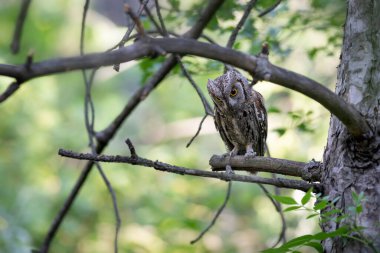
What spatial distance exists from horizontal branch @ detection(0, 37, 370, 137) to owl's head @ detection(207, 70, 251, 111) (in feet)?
6.29

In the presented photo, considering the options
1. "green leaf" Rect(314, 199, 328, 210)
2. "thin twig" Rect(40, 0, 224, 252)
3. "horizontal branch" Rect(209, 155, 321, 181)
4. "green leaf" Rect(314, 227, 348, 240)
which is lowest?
"green leaf" Rect(314, 227, 348, 240)

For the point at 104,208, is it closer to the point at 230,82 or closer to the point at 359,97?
the point at 230,82

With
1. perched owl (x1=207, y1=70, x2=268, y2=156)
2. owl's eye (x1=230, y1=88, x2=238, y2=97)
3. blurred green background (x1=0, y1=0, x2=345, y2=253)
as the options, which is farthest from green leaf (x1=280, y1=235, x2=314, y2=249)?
blurred green background (x1=0, y1=0, x2=345, y2=253)

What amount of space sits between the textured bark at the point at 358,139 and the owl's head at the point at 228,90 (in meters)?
1.48

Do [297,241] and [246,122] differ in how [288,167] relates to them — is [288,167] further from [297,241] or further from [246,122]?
[246,122]

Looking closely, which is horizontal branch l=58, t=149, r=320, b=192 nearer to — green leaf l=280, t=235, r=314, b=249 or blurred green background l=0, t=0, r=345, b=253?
green leaf l=280, t=235, r=314, b=249

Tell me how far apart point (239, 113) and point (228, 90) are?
320 mm

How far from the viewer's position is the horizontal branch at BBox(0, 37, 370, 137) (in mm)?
1507

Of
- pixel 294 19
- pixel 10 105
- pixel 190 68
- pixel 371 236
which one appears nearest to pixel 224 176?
pixel 371 236

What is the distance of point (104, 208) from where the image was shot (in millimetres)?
6848

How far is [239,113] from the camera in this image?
4215 millimetres

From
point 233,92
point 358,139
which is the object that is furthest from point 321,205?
point 233,92

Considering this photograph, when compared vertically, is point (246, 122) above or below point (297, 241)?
above

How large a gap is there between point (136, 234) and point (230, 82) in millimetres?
3323
